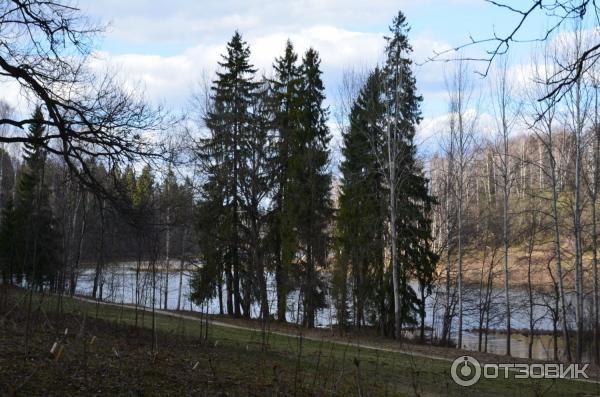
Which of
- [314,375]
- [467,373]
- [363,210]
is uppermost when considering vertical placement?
[363,210]

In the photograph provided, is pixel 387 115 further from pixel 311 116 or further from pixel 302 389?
pixel 302 389

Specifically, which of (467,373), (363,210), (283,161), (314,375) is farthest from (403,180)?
(314,375)

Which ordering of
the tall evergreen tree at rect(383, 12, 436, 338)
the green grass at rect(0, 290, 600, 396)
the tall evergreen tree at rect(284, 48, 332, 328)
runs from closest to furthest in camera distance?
the green grass at rect(0, 290, 600, 396), the tall evergreen tree at rect(383, 12, 436, 338), the tall evergreen tree at rect(284, 48, 332, 328)

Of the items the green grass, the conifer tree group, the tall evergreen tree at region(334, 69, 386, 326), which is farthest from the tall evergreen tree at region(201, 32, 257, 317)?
the green grass

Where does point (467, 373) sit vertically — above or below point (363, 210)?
below

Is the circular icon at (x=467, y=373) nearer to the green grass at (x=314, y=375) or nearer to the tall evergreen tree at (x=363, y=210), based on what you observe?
the green grass at (x=314, y=375)

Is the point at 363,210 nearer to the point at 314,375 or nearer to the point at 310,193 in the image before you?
the point at 310,193

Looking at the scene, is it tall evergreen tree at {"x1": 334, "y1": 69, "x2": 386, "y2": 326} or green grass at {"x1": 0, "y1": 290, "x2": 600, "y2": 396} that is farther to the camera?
tall evergreen tree at {"x1": 334, "y1": 69, "x2": 386, "y2": 326}

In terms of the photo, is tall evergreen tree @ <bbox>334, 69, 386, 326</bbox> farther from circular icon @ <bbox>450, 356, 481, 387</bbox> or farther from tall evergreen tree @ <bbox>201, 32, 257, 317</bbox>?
circular icon @ <bbox>450, 356, 481, 387</bbox>

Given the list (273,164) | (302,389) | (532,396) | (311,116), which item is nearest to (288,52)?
(311,116)

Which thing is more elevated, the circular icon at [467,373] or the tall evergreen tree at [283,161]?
the tall evergreen tree at [283,161]

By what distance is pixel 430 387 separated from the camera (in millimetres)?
10656

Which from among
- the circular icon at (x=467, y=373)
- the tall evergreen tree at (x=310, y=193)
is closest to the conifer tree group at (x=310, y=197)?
the tall evergreen tree at (x=310, y=193)

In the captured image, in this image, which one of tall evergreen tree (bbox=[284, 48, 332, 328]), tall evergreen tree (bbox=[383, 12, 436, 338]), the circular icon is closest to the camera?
the circular icon
